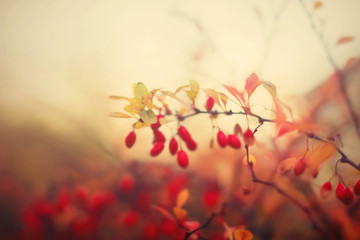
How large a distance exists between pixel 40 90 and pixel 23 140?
2.03 ft

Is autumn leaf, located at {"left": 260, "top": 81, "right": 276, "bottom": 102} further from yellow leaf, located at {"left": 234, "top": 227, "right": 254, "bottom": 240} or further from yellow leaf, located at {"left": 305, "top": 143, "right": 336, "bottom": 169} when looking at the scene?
yellow leaf, located at {"left": 234, "top": 227, "right": 254, "bottom": 240}

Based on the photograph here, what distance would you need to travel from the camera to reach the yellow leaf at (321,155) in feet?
1.17

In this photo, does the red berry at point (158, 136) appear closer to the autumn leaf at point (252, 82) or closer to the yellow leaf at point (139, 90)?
the yellow leaf at point (139, 90)

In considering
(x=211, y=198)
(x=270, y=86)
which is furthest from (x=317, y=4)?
(x=211, y=198)

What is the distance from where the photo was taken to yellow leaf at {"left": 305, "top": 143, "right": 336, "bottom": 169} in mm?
357

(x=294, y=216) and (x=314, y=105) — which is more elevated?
(x=314, y=105)

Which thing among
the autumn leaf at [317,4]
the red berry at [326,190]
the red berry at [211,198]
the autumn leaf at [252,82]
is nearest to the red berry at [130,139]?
the autumn leaf at [252,82]

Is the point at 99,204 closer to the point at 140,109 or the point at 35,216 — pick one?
the point at 35,216

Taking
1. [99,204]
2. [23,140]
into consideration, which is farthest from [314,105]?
[23,140]

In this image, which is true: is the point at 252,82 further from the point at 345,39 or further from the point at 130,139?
the point at 345,39

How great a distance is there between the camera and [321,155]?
364mm

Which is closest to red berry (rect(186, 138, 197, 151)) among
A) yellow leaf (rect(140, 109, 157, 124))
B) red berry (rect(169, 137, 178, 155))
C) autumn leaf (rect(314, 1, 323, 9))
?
red berry (rect(169, 137, 178, 155))

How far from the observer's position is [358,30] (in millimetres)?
854

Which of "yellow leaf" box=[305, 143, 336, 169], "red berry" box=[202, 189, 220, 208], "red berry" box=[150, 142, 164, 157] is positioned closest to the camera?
"yellow leaf" box=[305, 143, 336, 169]
